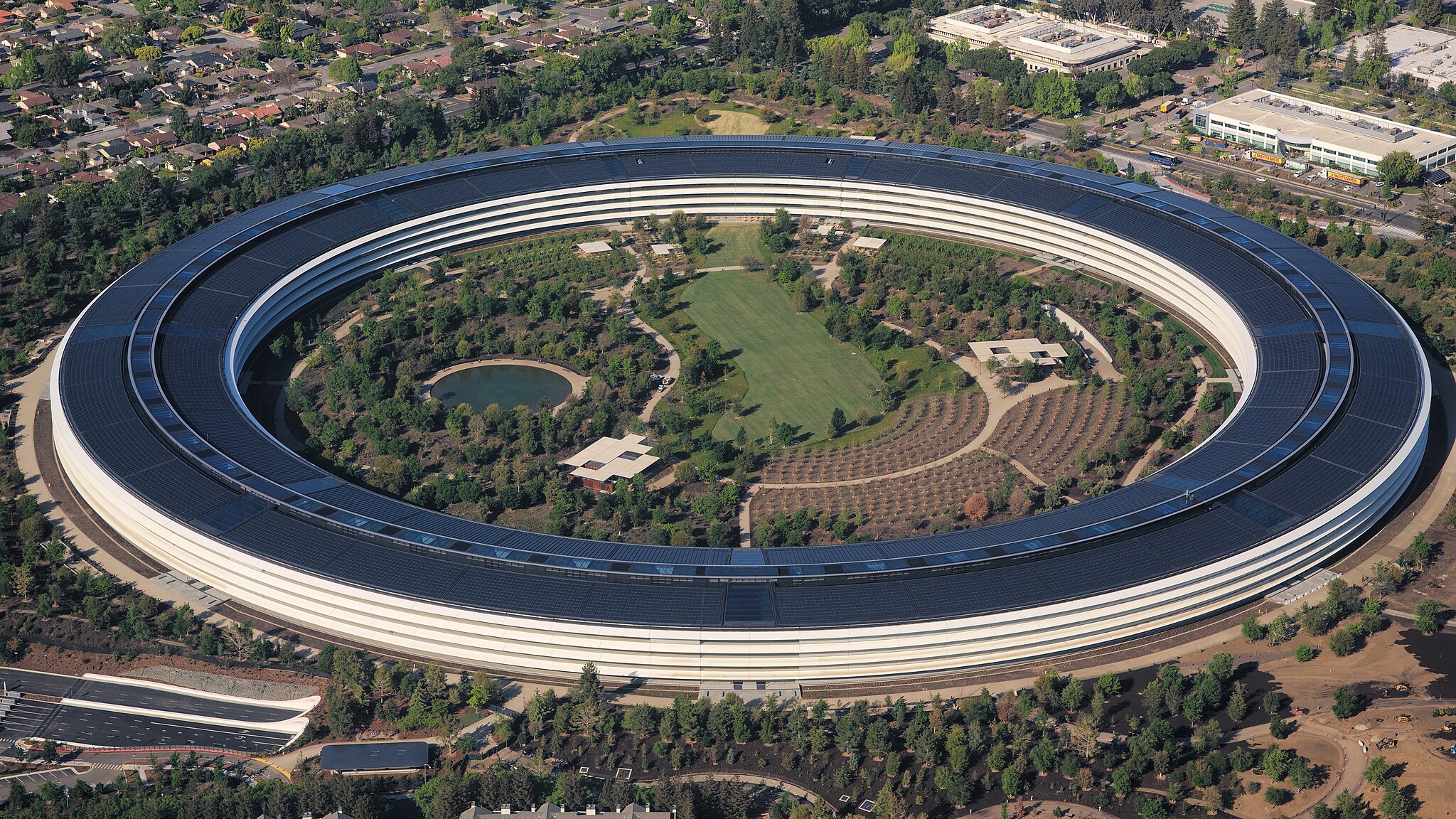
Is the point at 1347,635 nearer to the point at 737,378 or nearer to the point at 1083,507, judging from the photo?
the point at 1083,507

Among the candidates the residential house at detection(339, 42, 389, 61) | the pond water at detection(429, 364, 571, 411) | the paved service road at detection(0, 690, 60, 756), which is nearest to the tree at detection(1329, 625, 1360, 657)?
the pond water at detection(429, 364, 571, 411)

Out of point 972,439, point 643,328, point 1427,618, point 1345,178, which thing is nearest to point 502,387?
point 643,328

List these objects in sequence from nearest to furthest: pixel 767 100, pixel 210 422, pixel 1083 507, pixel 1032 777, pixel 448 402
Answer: pixel 1032 777
pixel 1083 507
pixel 210 422
pixel 448 402
pixel 767 100

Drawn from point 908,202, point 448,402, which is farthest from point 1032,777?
point 908,202

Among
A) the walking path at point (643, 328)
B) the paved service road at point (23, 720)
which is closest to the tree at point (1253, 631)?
the walking path at point (643, 328)

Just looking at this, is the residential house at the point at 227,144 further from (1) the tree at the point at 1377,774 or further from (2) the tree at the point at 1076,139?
(1) the tree at the point at 1377,774

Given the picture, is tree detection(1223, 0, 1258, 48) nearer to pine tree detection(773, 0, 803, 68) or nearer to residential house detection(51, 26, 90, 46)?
pine tree detection(773, 0, 803, 68)
